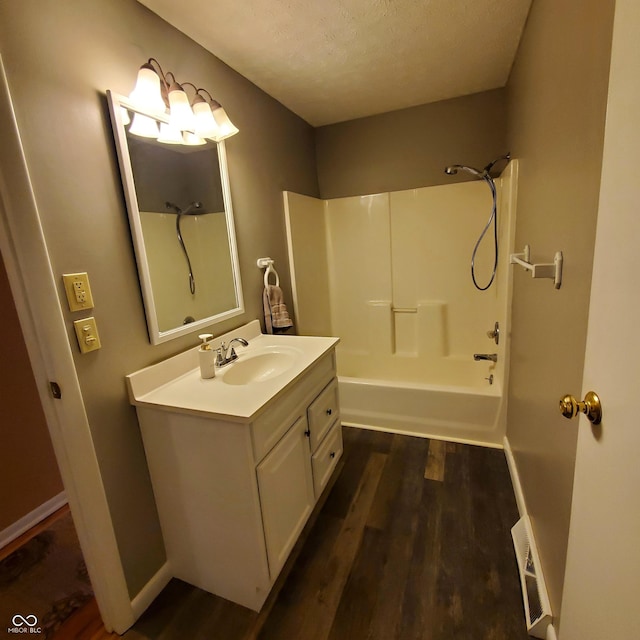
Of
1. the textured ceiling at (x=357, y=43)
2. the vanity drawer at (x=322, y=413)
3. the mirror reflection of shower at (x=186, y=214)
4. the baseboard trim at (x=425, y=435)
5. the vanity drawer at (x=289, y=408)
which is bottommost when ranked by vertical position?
the baseboard trim at (x=425, y=435)

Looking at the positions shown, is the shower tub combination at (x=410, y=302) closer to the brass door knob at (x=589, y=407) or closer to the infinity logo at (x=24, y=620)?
the brass door knob at (x=589, y=407)

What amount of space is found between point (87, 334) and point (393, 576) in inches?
58.2

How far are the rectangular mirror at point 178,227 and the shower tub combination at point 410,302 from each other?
2.26 feet

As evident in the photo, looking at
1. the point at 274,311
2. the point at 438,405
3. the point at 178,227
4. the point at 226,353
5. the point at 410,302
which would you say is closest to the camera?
the point at 178,227

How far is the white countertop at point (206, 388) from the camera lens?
44.8 inches

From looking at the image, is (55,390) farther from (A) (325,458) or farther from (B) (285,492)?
(A) (325,458)

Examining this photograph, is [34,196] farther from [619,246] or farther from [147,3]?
[619,246]

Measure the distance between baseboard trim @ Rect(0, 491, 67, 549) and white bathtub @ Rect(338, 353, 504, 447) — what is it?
178 cm

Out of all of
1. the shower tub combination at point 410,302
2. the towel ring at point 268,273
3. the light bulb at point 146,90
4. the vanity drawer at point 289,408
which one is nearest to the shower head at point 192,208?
the light bulb at point 146,90

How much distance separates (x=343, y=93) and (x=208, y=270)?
4.94 feet

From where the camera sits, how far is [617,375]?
551mm

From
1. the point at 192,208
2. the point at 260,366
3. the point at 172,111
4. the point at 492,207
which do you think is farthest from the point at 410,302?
the point at 172,111

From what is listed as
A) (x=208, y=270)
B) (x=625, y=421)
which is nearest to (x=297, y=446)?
(x=208, y=270)

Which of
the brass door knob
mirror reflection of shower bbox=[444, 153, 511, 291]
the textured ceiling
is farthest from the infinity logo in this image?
mirror reflection of shower bbox=[444, 153, 511, 291]
